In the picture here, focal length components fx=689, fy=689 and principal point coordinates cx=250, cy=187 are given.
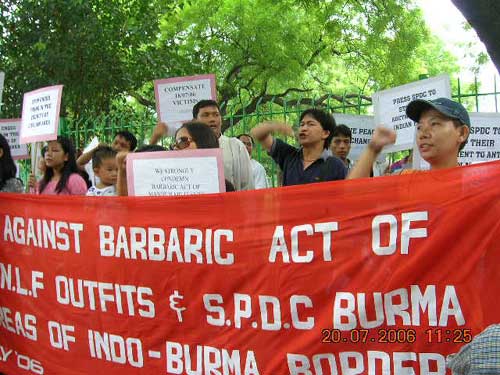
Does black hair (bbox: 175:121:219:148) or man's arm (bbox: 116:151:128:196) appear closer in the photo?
black hair (bbox: 175:121:219:148)

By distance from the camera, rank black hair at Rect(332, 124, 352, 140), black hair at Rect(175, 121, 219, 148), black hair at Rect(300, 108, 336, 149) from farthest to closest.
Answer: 1. black hair at Rect(332, 124, 352, 140)
2. black hair at Rect(300, 108, 336, 149)
3. black hair at Rect(175, 121, 219, 148)

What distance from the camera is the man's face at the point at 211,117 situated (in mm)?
4809

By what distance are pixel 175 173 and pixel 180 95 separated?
2.20 m

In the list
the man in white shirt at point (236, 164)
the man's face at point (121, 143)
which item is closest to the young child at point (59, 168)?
the man's face at point (121, 143)

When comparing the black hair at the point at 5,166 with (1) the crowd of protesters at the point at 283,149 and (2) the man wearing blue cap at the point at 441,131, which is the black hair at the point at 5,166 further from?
(2) the man wearing blue cap at the point at 441,131

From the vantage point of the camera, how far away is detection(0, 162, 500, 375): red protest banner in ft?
8.85

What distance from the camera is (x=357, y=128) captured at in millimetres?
5828

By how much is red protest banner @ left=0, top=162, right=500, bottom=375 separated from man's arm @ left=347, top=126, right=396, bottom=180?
0.31 m

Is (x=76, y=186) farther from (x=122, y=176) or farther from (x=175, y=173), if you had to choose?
(x=175, y=173)

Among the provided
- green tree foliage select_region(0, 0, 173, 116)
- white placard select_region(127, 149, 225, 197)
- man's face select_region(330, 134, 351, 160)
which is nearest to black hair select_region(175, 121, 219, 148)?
white placard select_region(127, 149, 225, 197)

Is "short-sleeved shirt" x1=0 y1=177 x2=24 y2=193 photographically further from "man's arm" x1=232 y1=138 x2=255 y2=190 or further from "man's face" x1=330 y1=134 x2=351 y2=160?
"man's face" x1=330 y1=134 x2=351 y2=160

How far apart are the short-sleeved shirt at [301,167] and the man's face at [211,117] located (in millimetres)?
566

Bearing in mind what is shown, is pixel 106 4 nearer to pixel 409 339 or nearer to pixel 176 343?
pixel 176 343
